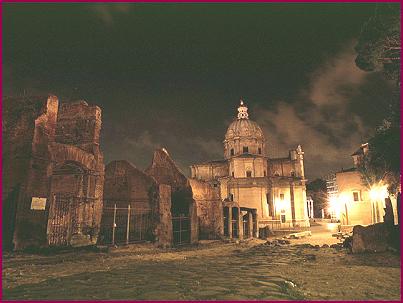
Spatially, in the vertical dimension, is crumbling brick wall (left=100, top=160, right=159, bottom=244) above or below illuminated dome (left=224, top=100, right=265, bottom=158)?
below

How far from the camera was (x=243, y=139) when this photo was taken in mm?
55750

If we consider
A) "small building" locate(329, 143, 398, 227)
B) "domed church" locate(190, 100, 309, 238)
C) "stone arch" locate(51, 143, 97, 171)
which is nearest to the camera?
"stone arch" locate(51, 143, 97, 171)

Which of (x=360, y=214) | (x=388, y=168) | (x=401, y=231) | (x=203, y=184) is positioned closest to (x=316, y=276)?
(x=401, y=231)

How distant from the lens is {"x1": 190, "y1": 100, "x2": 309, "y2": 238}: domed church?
156ft

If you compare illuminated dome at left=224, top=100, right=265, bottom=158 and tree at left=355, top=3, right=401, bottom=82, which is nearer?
tree at left=355, top=3, right=401, bottom=82

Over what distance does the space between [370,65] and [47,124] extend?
1670 cm

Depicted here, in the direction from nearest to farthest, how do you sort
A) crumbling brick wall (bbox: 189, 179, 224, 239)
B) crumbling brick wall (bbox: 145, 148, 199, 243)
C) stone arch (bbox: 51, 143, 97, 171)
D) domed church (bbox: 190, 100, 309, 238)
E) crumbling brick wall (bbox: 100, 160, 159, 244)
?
1. stone arch (bbox: 51, 143, 97, 171)
2. crumbling brick wall (bbox: 145, 148, 199, 243)
3. crumbling brick wall (bbox: 100, 160, 159, 244)
4. crumbling brick wall (bbox: 189, 179, 224, 239)
5. domed church (bbox: 190, 100, 309, 238)

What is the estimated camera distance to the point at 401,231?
11992mm

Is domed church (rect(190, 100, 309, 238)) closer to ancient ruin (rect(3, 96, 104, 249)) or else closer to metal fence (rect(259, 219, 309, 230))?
metal fence (rect(259, 219, 309, 230))

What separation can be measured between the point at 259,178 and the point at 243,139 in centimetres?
958

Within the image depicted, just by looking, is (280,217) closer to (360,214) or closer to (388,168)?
(360,214)

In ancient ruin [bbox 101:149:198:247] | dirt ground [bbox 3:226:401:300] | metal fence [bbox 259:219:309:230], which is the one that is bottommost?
dirt ground [bbox 3:226:401:300]

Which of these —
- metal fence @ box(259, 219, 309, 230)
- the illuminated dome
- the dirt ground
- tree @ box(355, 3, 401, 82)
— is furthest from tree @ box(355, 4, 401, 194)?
the illuminated dome

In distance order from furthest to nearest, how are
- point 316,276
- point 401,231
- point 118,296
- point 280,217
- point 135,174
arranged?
point 280,217
point 135,174
point 401,231
point 316,276
point 118,296
